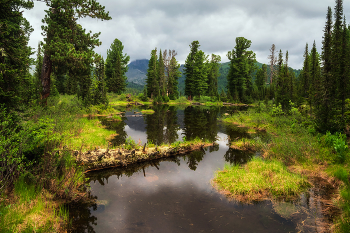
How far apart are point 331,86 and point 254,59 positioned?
193ft

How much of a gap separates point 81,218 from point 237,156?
27.7 feet

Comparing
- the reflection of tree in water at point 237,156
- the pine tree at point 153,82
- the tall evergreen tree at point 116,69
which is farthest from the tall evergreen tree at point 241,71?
the reflection of tree in water at point 237,156

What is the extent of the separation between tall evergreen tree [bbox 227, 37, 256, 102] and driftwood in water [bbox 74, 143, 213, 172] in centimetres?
5113

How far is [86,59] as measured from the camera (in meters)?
14.4

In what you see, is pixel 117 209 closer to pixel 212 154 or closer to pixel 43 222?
pixel 43 222

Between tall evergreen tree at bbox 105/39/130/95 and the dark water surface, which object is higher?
tall evergreen tree at bbox 105/39/130/95

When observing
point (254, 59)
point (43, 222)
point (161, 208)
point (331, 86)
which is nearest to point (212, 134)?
point (331, 86)

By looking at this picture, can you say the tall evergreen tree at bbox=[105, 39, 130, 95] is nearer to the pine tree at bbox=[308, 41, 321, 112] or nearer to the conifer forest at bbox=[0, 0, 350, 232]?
the conifer forest at bbox=[0, 0, 350, 232]

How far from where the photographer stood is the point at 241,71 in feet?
191

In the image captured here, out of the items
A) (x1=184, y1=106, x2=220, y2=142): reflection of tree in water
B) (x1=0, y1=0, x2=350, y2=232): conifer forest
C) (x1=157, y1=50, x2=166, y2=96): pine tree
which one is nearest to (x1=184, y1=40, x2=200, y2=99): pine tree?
(x1=157, y1=50, x2=166, y2=96): pine tree

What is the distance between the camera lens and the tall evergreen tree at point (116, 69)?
54.0 meters

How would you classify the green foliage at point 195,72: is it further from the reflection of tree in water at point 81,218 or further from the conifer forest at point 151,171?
the reflection of tree in water at point 81,218

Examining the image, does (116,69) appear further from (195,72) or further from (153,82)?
(195,72)

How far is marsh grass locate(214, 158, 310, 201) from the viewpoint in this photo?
666cm
